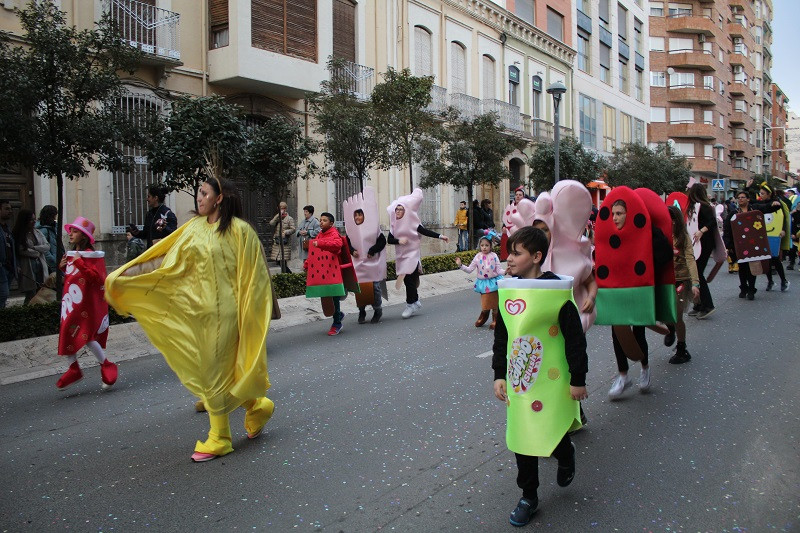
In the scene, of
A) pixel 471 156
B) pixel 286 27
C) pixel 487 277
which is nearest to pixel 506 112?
pixel 471 156

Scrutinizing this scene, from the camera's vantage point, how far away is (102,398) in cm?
689

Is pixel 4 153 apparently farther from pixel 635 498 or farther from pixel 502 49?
pixel 502 49

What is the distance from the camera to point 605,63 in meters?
44.9

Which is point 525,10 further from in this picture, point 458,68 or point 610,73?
point 610,73

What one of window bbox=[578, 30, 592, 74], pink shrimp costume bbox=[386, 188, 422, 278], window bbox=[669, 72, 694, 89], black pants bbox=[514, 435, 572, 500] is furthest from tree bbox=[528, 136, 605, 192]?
window bbox=[669, 72, 694, 89]

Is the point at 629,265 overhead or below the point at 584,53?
below

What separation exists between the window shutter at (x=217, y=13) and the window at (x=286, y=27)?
2.19 feet

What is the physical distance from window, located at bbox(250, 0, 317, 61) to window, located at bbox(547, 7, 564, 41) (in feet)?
66.7

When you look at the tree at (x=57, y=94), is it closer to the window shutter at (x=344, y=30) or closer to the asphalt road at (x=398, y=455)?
the asphalt road at (x=398, y=455)

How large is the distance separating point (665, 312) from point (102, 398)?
5192mm

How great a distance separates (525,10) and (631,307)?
104 feet

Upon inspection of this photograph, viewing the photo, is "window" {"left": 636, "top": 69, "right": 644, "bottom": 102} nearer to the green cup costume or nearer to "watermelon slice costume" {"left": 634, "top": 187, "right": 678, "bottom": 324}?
"watermelon slice costume" {"left": 634, "top": 187, "right": 678, "bottom": 324}

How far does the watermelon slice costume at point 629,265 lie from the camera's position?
5844 millimetres

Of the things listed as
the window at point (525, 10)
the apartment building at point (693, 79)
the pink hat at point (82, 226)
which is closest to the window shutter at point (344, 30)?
the window at point (525, 10)
